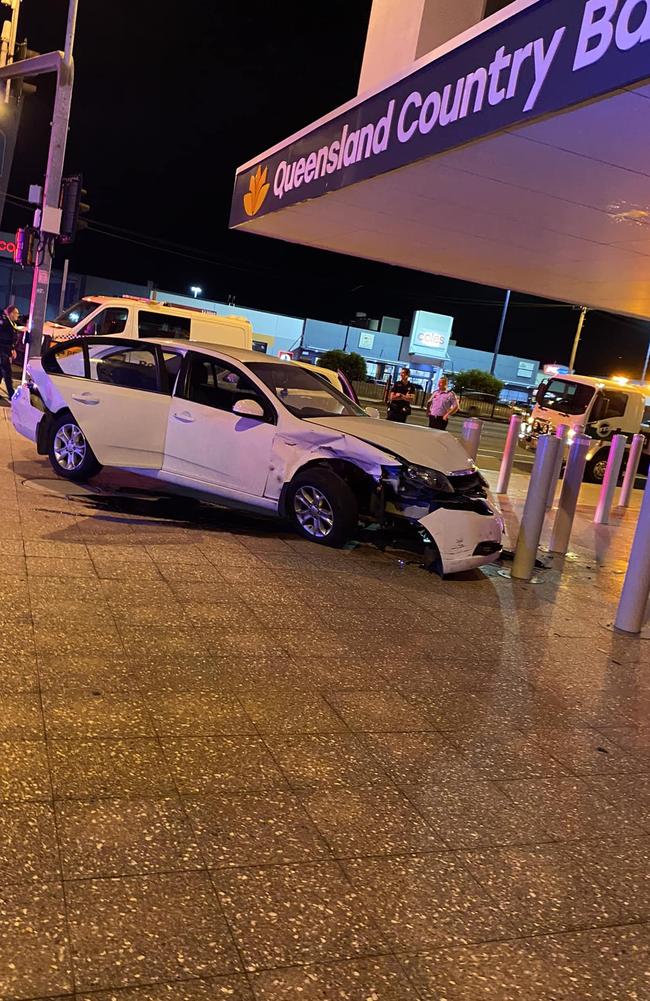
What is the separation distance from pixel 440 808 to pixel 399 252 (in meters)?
10.1

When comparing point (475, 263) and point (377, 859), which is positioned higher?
point (475, 263)

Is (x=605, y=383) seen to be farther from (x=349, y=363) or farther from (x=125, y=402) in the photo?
(x=349, y=363)

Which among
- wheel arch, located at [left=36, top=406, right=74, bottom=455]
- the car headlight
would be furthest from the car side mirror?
wheel arch, located at [left=36, top=406, right=74, bottom=455]


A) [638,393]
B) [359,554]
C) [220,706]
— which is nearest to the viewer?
[220,706]

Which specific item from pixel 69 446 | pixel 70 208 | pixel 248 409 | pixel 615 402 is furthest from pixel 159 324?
pixel 615 402

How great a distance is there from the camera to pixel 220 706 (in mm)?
3771

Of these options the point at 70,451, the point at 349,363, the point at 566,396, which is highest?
the point at 349,363

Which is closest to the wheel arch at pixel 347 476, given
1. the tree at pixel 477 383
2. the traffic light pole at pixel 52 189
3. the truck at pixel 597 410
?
the traffic light pole at pixel 52 189

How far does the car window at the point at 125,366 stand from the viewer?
8109mm

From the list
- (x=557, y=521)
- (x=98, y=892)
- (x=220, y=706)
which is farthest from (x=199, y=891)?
(x=557, y=521)

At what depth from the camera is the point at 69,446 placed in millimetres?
8266

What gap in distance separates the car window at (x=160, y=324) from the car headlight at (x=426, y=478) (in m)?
9.42

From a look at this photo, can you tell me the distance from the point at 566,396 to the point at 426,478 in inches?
606

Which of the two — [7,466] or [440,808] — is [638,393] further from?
[440,808]
